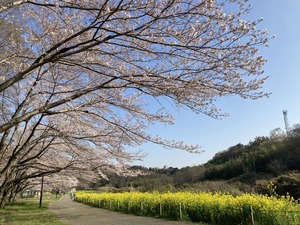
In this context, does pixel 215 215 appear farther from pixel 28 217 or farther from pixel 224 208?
pixel 28 217

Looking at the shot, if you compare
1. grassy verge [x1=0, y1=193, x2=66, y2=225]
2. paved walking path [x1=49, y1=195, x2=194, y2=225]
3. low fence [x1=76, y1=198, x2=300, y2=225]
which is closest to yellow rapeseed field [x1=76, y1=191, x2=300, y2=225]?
low fence [x1=76, y1=198, x2=300, y2=225]

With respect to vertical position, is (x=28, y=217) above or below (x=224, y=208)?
below

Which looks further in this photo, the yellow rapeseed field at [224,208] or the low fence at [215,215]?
the yellow rapeseed field at [224,208]

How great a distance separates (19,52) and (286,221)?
8663mm

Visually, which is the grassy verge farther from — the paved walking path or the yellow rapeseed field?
the yellow rapeseed field

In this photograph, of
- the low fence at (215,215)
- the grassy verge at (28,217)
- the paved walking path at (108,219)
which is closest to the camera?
the low fence at (215,215)

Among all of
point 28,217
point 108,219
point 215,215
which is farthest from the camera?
point 28,217


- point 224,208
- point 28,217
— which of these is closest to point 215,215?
point 224,208

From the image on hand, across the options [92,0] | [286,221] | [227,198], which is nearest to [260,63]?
[92,0]

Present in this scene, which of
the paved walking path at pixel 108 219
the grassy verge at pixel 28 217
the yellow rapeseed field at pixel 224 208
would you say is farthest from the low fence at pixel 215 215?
the grassy verge at pixel 28 217

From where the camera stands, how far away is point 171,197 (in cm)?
1603

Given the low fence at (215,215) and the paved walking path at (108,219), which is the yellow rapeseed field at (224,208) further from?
the paved walking path at (108,219)

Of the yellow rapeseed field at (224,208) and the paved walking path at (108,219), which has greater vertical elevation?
the yellow rapeseed field at (224,208)

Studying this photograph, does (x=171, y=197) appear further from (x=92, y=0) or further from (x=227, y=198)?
(x=92, y=0)
